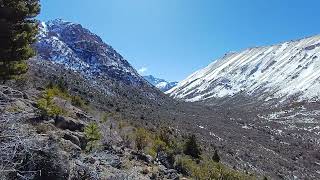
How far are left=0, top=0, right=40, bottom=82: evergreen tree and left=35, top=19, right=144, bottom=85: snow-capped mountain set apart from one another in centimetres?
8363

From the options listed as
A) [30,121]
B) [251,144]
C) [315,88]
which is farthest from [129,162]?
[315,88]

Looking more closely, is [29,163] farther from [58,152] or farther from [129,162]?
[129,162]

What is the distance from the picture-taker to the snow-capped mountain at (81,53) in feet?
399

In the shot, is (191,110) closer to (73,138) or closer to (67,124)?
(67,124)

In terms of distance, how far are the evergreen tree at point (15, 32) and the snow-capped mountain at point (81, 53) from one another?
274 ft

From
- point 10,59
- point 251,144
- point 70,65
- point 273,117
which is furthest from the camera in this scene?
point 273,117

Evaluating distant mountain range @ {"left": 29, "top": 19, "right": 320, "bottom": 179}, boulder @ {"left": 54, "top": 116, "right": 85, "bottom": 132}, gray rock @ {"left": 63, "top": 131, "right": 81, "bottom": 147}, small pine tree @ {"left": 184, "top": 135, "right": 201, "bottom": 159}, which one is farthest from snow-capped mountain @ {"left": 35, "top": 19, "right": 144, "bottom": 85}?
gray rock @ {"left": 63, "top": 131, "right": 81, "bottom": 147}

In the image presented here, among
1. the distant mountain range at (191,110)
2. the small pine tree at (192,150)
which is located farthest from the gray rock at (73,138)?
the small pine tree at (192,150)

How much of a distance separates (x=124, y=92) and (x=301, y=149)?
3980 cm

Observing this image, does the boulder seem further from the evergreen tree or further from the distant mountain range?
the distant mountain range

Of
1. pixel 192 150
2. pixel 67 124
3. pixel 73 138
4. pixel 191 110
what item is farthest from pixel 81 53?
pixel 73 138

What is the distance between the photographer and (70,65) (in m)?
117

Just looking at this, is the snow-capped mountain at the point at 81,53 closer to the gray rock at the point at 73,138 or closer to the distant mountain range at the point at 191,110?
the distant mountain range at the point at 191,110

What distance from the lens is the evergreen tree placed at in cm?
2386
